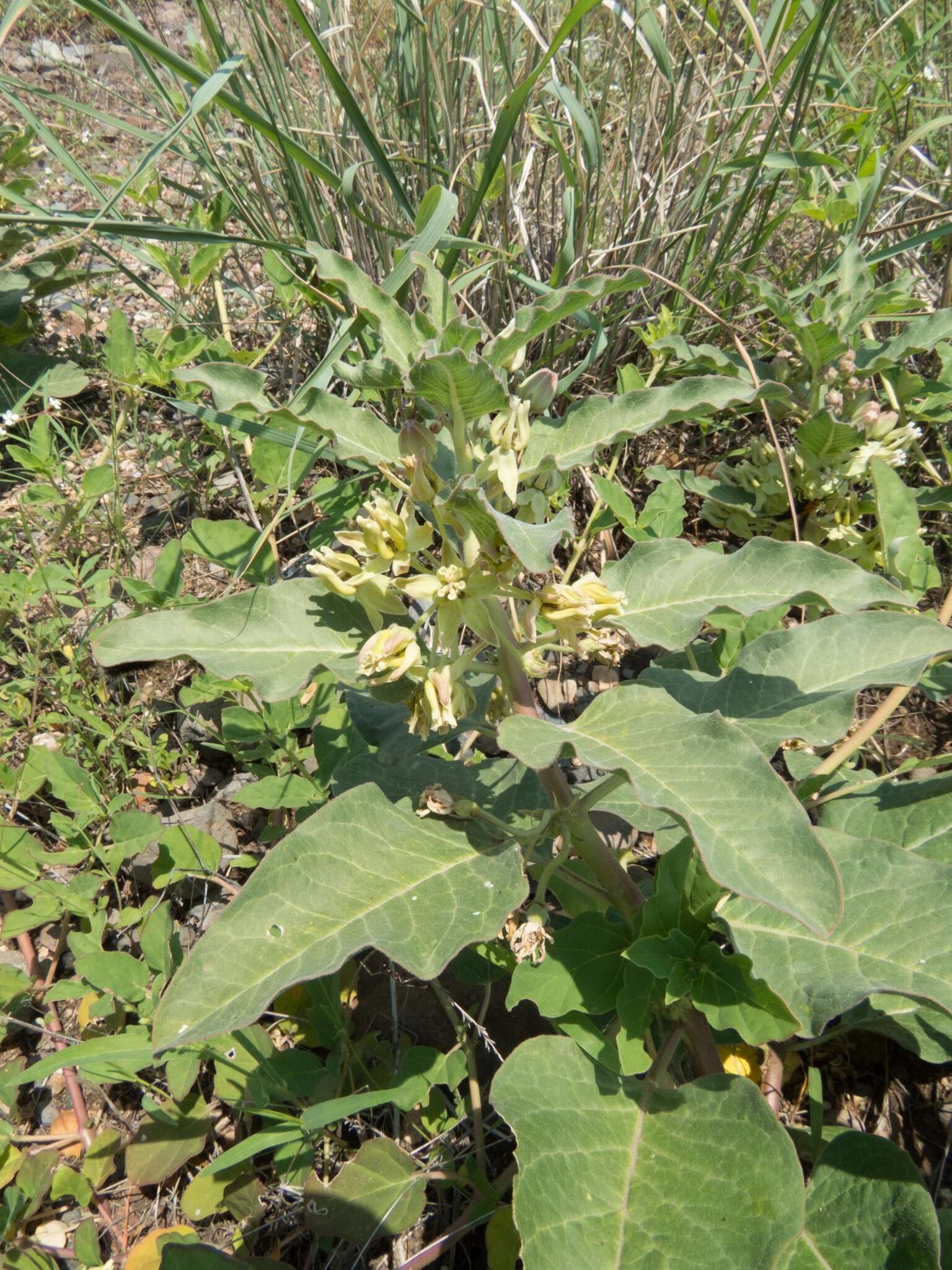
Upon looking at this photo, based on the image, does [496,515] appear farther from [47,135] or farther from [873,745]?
[47,135]

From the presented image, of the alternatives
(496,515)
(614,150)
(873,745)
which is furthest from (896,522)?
(614,150)

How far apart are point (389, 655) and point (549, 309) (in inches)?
24.3

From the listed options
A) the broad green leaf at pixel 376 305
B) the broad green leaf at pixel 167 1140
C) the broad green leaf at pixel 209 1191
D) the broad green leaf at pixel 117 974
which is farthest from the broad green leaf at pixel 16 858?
the broad green leaf at pixel 376 305

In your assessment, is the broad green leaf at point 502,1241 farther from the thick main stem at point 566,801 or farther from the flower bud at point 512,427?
the flower bud at point 512,427

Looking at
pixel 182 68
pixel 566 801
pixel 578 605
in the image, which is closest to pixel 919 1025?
pixel 566 801

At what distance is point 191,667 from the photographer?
274 cm

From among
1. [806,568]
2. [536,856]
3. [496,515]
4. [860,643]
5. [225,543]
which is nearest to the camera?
[496,515]

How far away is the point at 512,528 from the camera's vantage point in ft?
4.03

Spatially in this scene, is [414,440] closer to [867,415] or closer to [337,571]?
[337,571]

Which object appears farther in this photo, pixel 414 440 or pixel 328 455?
pixel 328 455

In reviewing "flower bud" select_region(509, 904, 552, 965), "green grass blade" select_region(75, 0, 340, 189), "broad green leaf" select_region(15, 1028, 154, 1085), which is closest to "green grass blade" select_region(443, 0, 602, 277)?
"green grass blade" select_region(75, 0, 340, 189)

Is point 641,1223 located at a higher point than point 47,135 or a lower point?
lower

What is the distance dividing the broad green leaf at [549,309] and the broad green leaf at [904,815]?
1.14 metres

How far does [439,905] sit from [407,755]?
1.29ft
